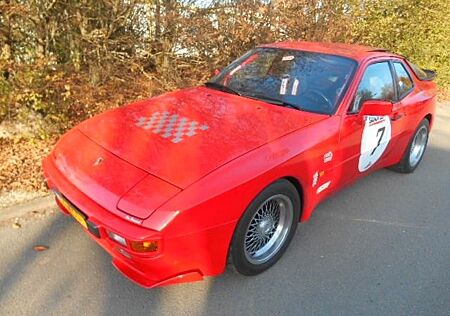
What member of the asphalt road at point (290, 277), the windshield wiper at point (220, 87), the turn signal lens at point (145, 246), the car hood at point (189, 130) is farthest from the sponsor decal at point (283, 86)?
the turn signal lens at point (145, 246)

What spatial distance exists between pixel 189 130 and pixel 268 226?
92cm

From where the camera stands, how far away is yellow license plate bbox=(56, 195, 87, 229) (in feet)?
7.92

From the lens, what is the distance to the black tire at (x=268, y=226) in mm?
2525

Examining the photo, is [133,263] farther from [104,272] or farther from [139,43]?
[139,43]

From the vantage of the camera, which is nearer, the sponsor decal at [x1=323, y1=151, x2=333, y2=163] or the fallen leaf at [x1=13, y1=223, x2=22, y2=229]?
the sponsor decal at [x1=323, y1=151, x2=333, y2=163]

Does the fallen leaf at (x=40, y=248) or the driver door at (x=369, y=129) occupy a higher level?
the driver door at (x=369, y=129)

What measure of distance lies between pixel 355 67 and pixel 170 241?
2312 millimetres

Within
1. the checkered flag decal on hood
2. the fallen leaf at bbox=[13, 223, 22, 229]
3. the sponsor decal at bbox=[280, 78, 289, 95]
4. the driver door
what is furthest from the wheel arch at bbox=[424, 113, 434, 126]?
the fallen leaf at bbox=[13, 223, 22, 229]

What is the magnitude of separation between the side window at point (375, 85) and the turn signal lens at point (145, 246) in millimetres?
2032

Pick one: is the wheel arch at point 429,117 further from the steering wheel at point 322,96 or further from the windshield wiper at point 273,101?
the windshield wiper at point 273,101

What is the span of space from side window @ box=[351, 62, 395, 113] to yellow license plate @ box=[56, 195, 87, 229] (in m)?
2.26

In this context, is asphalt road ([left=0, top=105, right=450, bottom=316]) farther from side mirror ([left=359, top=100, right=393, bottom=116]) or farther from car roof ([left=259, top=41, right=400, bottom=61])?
car roof ([left=259, top=41, right=400, bottom=61])

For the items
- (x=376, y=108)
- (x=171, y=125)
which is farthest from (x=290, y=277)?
(x=376, y=108)

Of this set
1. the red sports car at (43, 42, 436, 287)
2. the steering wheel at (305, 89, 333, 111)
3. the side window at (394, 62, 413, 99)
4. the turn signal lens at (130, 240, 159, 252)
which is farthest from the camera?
the side window at (394, 62, 413, 99)
